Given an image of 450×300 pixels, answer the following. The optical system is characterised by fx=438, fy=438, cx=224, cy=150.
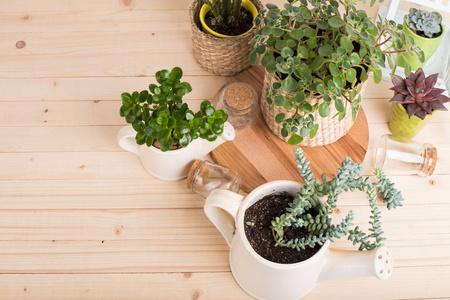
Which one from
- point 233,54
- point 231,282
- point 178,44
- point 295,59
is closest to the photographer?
point 295,59

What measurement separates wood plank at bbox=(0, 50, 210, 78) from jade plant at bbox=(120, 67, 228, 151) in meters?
0.37

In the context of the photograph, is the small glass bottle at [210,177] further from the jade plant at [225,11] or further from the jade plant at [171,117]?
the jade plant at [225,11]

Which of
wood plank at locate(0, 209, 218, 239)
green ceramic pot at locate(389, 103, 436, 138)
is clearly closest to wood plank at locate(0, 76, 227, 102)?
wood plank at locate(0, 209, 218, 239)

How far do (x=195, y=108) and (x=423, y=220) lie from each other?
660 millimetres

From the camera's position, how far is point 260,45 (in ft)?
3.03

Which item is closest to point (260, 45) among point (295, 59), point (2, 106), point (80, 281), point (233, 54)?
point (295, 59)

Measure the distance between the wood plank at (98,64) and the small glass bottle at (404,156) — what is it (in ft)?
1.76

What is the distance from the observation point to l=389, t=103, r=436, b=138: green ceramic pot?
111 cm

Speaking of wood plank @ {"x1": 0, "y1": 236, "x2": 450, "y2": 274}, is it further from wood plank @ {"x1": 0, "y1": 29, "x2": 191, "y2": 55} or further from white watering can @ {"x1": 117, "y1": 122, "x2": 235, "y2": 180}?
wood plank @ {"x1": 0, "y1": 29, "x2": 191, "y2": 55}

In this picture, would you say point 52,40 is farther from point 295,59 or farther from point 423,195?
point 423,195

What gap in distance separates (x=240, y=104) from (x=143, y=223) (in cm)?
A: 39

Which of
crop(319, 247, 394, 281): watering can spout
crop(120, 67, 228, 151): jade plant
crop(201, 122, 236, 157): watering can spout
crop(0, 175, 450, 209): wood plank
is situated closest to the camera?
→ crop(319, 247, 394, 281): watering can spout

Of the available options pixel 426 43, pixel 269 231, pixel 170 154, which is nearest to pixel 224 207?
pixel 269 231

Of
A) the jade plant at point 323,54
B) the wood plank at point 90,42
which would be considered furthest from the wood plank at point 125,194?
the wood plank at point 90,42
